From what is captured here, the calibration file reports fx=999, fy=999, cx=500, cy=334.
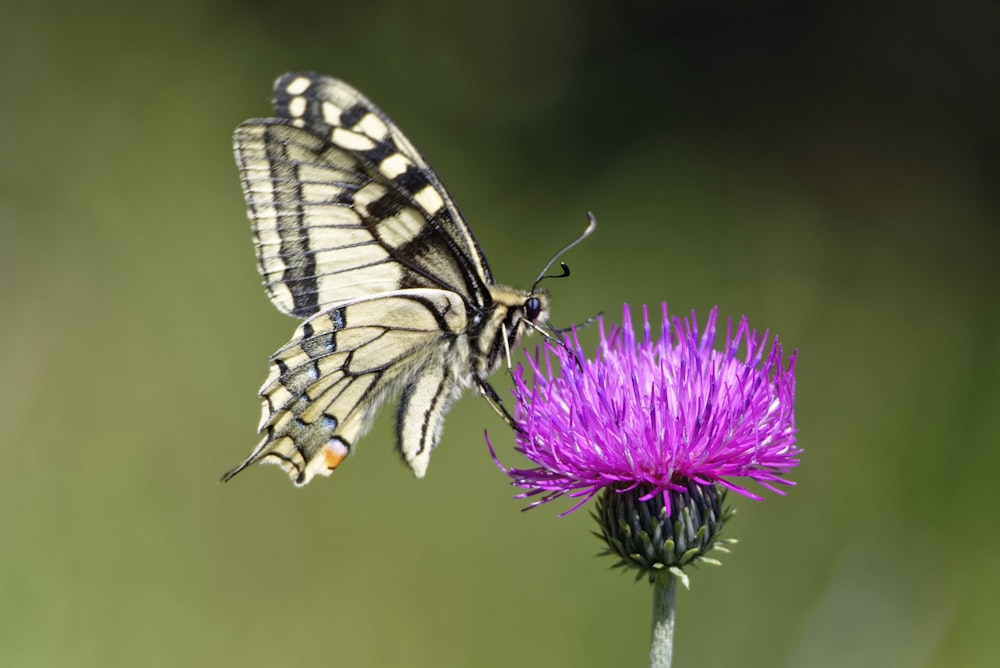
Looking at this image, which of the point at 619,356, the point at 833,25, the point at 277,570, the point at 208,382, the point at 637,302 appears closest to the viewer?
the point at 619,356

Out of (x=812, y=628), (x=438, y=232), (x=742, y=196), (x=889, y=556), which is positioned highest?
(x=742, y=196)

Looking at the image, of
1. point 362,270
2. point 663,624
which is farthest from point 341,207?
point 663,624

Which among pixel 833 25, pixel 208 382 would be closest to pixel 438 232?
pixel 208 382

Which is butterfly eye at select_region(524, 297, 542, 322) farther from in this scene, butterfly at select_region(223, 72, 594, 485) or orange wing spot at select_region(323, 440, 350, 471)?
orange wing spot at select_region(323, 440, 350, 471)

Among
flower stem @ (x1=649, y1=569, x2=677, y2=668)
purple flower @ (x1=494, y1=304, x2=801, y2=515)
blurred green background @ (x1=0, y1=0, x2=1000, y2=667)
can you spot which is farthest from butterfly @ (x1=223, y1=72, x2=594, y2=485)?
blurred green background @ (x1=0, y1=0, x2=1000, y2=667)

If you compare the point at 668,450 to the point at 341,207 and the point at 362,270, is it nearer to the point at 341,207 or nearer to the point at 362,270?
the point at 362,270

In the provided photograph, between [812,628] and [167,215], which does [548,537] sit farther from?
[167,215]
